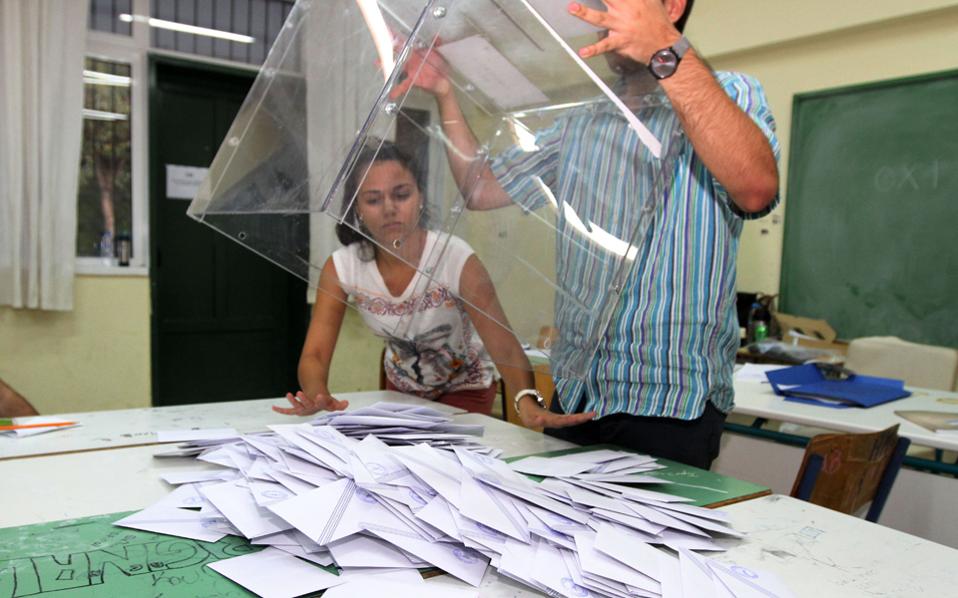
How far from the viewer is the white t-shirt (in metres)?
1.29

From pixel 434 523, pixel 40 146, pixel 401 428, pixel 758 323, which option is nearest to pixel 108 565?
pixel 434 523

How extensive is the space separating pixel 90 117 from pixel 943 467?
4022 mm

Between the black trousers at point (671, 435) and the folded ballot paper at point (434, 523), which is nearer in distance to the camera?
the folded ballot paper at point (434, 523)

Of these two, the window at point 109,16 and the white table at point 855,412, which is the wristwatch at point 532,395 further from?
the window at point 109,16

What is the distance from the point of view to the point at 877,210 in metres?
3.71

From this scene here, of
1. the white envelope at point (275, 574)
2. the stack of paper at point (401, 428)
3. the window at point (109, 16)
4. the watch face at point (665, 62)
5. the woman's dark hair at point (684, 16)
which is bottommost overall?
the white envelope at point (275, 574)

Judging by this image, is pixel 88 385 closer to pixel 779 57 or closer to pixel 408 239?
pixel 408 239

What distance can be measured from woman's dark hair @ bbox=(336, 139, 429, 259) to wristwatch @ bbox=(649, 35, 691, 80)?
1.37ft

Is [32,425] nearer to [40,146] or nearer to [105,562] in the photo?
[105,562]

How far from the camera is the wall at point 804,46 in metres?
3.52

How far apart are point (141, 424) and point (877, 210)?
12.0ft

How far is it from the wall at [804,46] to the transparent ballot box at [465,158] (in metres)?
3.13

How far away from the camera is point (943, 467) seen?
6.31ft

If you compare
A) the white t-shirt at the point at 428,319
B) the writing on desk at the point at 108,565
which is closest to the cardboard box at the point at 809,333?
the white t-shirt at the point at 428,319
